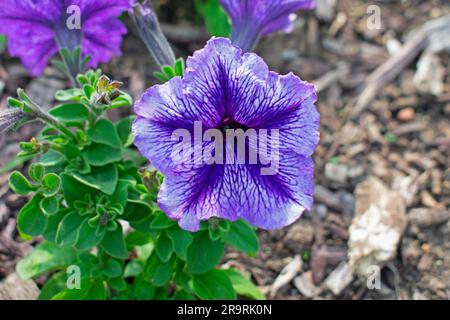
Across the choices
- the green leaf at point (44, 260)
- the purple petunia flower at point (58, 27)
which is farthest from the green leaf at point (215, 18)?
the green leaf at point (44, 260)

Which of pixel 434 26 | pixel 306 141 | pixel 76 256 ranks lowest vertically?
pixel 76 256

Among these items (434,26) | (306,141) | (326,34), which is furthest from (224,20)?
(306,141)

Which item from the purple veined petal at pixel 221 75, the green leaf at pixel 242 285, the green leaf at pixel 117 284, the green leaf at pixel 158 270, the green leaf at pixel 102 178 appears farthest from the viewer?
the green leaf at pixel 242 285

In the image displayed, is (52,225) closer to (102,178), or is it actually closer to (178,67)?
(102,178)

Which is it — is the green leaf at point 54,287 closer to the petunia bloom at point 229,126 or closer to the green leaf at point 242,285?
the green leaf at point 242,285

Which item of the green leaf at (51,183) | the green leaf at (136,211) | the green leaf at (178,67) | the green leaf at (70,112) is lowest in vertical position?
the green leaf at (136,211)
